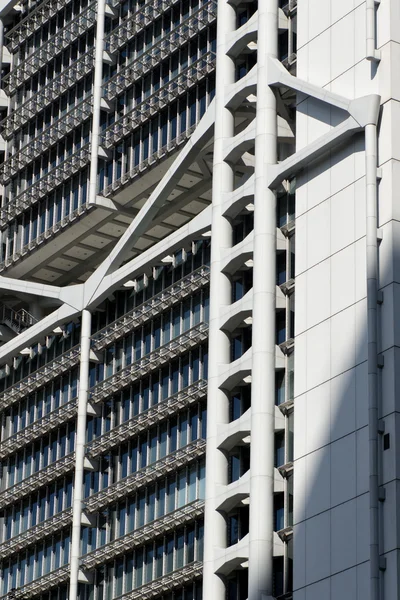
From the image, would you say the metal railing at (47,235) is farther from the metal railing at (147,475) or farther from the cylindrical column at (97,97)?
the metal railing at (147,475)

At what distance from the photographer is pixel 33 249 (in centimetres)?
10888

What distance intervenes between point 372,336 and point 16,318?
4397 cm

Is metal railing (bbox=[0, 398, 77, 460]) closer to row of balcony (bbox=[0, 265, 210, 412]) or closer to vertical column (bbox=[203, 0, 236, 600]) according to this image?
row of balcony (bbox=[0, 265, 210, 412])

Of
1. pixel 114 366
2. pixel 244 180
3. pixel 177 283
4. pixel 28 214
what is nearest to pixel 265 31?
pixel 244 180

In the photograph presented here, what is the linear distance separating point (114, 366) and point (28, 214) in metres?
15.8

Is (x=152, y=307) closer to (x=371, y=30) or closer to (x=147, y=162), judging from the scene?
(x=147, y=162)

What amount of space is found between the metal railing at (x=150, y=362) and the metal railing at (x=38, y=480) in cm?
388

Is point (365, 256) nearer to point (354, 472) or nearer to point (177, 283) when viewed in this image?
point (354, 472)

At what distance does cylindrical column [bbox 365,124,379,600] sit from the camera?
2753 inches

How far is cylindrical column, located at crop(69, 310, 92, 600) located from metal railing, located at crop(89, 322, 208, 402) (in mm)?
704

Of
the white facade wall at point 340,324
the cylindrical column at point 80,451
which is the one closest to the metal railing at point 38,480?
the cylindrical column at point 80,451

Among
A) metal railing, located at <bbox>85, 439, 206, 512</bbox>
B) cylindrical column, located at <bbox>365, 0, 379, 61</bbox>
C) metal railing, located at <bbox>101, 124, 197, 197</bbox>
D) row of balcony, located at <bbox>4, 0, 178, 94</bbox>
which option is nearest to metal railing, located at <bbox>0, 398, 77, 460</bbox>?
metal railing, located at <bbox>85, 439, 206, 512</bbox>

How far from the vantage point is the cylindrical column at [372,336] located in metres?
69.9

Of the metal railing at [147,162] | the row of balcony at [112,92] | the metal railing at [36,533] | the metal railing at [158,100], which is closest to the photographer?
the metal railing at [158,100]
